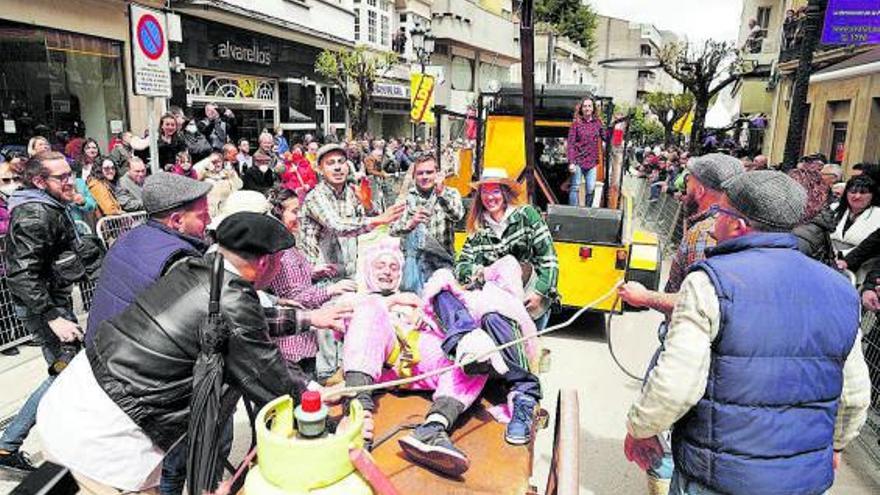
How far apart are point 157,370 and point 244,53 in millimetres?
17510

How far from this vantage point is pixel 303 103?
2136 cm

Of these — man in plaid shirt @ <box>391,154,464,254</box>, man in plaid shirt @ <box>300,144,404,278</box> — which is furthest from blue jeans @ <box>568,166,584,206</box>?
man in plaid shirt @ <box>300,144,404,278</box>

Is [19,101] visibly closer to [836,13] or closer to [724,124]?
[836,13]

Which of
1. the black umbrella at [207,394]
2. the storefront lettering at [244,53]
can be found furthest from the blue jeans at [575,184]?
the storefront lettering at [244,53]

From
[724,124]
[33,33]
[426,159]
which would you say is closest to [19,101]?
[33,33]

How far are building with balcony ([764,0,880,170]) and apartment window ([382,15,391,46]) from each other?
16.4 metres

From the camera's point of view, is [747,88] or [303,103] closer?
[303,103]

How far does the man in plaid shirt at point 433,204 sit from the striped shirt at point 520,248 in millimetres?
1034

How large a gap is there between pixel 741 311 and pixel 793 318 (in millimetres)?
175

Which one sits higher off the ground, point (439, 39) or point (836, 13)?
point (439, 39)

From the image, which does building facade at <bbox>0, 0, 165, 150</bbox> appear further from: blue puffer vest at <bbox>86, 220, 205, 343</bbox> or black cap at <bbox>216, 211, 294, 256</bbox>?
black cap at <bbox>216, 211, 294, 256</bbox>

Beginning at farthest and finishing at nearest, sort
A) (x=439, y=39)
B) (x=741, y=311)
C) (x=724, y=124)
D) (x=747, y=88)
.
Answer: (x=439, y=39) → (x=747, y=88) → (x=724, y=124) → (x=741, y=311)

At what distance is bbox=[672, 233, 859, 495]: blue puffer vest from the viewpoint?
75.5 inches

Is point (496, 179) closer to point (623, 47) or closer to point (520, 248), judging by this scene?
point (520, 248)
